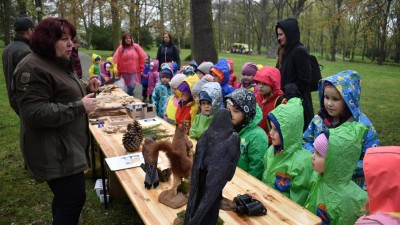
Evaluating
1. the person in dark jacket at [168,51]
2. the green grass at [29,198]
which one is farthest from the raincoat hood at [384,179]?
the person in dark jacket at [168,51]

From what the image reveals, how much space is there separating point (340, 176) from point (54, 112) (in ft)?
6.26

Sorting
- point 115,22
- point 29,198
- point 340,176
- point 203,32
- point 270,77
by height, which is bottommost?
point 29,198

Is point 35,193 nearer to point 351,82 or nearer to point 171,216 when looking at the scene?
point 171,216

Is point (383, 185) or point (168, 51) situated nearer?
point (383, 185)

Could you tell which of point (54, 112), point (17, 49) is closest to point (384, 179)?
point (54, 112)

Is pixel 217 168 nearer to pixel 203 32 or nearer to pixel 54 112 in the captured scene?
pixel 54 112

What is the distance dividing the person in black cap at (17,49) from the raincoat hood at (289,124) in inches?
112

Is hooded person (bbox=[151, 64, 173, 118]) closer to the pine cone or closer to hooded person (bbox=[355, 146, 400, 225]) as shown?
the pine cone

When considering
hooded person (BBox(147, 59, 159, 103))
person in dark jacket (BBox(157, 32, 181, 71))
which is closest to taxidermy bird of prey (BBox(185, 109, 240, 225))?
hooded person (BBox(147, 59, 159, 103))

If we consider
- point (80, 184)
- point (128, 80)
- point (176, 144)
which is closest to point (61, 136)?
point (80, 184)

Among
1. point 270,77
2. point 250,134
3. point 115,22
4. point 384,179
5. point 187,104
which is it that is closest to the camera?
point 384,179

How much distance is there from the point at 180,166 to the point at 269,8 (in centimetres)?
4592

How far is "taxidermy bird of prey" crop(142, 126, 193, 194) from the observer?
201 centimetres

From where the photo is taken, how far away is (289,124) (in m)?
2.51
